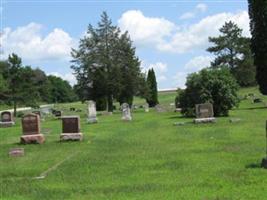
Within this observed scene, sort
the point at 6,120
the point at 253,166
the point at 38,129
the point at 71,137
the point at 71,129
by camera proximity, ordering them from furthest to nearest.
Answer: the point at 6,120 → the point at 71,129 → the point at 38,129 → the point at 71,137 → the point at 253,166

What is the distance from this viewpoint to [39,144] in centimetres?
2475

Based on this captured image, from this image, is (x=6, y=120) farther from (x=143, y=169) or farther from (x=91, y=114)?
(x=143, y=169)

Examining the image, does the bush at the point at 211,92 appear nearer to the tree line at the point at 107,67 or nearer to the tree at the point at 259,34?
the tree at the point at 259,34

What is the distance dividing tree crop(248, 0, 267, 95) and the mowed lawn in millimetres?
21457

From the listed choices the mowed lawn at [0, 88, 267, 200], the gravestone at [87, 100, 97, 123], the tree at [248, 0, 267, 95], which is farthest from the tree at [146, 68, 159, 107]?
the mowed lawn at [0, 88, 267, 200]

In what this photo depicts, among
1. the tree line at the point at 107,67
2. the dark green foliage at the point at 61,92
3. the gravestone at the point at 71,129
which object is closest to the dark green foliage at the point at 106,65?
the tree line at the point at 107,67

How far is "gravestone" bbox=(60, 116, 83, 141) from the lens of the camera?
25672 millimetres

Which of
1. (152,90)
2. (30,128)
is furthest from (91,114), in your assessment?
(152,90)

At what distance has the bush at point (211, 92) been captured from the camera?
41594 mm

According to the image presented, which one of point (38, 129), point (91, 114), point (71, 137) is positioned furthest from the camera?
point (91, 114)

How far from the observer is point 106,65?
6762 centimetres

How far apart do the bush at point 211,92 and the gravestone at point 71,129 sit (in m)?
16.7

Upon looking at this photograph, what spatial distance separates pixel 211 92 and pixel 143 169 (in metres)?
27.9

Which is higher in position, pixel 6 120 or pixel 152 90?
pixel 152 90
